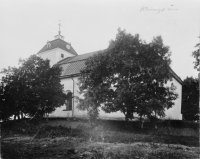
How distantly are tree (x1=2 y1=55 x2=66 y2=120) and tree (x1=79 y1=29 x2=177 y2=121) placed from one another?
301 cm

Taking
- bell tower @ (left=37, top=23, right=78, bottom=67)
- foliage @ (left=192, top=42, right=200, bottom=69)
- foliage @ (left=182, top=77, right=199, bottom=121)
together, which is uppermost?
bell tower @ (left=37, top=23, right=78, bottom=67)

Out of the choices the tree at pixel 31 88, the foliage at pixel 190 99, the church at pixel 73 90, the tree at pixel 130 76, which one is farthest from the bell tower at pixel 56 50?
the foliage at pixel 190 99

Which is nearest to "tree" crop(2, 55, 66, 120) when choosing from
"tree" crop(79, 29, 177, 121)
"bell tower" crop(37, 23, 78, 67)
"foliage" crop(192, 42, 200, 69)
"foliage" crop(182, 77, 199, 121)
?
"tree" crop(79, 29, 177, 121)

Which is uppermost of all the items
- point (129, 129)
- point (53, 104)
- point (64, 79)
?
point (64, 79)

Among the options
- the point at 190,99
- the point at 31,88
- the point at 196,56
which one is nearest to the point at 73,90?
the point at 31,88

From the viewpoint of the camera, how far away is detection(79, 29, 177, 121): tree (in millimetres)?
13602

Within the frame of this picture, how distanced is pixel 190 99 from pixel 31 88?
22.3m

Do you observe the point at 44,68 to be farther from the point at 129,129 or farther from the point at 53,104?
the point at 129,129

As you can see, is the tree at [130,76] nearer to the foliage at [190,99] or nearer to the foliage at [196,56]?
the foliage at [196,56]

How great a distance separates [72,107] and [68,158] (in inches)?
689

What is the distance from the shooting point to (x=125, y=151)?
25.3 feet

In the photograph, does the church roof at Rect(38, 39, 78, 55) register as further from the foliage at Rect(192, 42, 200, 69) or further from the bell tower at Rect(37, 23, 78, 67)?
the foliage at Rect(192, 42, 200, 69)

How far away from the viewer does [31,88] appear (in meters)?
15.7

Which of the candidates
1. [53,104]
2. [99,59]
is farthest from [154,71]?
[53,104]
